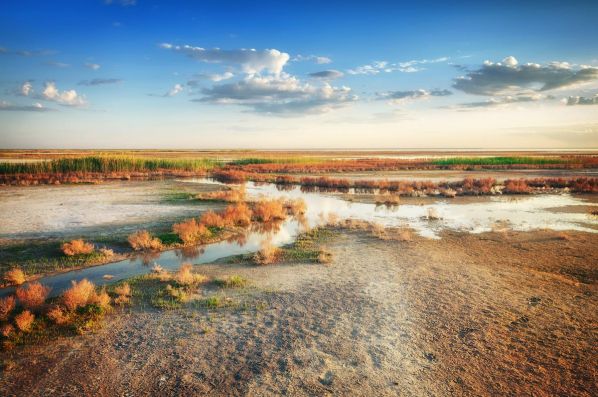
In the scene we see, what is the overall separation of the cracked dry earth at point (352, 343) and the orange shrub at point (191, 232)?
174 inches

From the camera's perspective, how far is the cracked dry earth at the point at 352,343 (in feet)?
20.7

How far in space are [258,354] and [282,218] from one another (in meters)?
14.1

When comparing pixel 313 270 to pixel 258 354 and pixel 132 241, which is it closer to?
pixel 258 354

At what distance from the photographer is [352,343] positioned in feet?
24.9

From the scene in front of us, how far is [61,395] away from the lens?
19.7ft

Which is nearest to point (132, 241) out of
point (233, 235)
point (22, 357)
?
point (233, 235)

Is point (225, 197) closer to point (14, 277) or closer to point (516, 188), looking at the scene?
point (14, 277)

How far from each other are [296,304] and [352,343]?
2.25m

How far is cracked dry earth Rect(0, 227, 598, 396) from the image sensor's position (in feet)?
20.7

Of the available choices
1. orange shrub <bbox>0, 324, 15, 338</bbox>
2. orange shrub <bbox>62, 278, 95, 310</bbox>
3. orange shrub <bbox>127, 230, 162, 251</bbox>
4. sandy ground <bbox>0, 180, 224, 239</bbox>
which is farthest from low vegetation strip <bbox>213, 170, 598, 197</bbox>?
orange shrub <bbox>0, 324, 15, 338</bbox>

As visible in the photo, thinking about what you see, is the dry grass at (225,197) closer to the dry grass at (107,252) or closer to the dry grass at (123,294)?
the dry grass at (107,252)

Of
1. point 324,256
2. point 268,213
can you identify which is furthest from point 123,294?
point 268,213

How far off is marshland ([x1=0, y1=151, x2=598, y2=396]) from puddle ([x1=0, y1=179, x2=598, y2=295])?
6.0 inches

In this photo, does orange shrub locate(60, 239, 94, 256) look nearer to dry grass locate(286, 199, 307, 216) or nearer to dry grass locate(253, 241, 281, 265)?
dry grass locate(253, 241, 281, 265)
